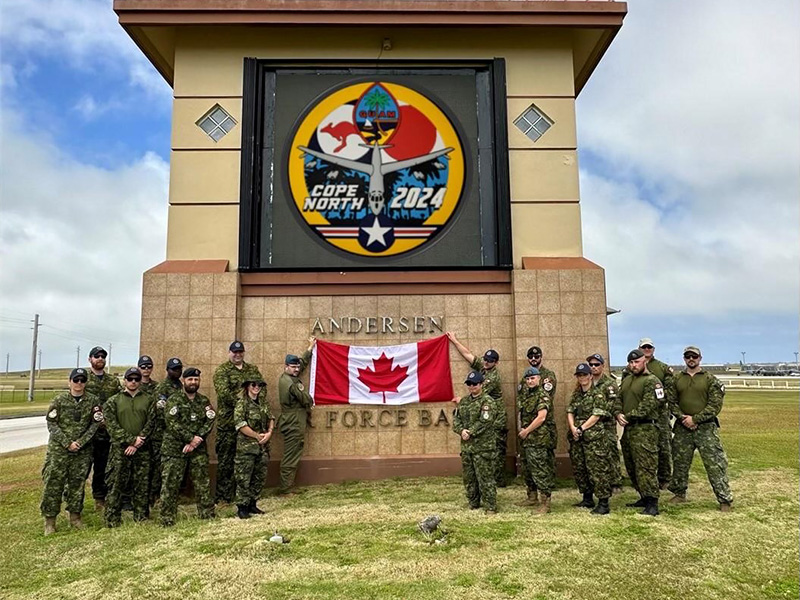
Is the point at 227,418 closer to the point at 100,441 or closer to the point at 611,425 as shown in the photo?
the point at 100,441

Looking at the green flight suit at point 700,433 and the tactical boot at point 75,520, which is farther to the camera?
the green flight suit at point 700,433

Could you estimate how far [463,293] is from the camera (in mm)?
9750

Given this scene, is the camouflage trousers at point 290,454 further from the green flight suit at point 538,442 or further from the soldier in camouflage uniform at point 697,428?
the soldier in camouflage uniform at point 697,428

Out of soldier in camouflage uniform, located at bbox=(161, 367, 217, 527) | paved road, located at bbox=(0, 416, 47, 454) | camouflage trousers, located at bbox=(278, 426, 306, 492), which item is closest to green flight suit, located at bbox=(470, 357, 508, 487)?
camouflage trousers, located at bbox=(278, 426, 306, 492)

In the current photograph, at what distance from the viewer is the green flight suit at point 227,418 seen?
8.01 meters

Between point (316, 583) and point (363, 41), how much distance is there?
8.99m

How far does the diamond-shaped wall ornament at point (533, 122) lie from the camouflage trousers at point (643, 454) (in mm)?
5564

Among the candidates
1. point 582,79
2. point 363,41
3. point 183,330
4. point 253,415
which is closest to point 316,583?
point 253,415

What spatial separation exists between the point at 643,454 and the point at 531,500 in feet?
5.12

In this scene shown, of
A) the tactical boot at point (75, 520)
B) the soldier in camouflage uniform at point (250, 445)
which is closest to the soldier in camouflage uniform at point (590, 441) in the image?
the soldier in camouflage uniform at point (250, 445)

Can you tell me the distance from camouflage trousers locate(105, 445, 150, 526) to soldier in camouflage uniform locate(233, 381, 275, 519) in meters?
1.13

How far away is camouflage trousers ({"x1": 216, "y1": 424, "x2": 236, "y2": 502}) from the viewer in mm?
7996

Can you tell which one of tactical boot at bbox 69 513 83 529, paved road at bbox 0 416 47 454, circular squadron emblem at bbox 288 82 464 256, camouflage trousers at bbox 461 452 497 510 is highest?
circular squadron emblem at bbox 288 82 464 256

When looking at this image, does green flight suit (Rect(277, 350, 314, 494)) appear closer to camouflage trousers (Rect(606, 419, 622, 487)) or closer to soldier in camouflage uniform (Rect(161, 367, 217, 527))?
soldier in camouflage uniform (Rect(161, 367, 217, 527))
